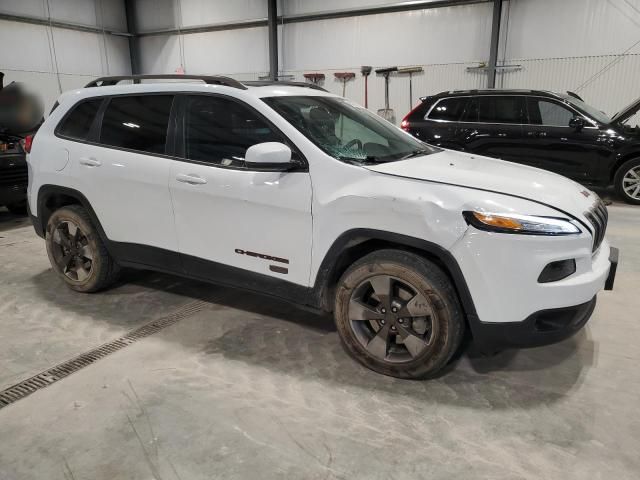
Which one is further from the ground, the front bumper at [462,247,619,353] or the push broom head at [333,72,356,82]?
the push broom head at [333,72,356,82]

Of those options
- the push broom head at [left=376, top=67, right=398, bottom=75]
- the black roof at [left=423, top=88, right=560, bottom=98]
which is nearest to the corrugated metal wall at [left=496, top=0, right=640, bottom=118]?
the push broom head at [left=376, top=67, right=398, bottom=75]

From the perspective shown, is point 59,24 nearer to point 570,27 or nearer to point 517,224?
point 570,27

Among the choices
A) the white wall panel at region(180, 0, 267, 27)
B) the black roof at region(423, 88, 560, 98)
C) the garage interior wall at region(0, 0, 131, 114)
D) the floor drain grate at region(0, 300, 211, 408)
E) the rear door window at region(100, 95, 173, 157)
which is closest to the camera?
the floor drain grate at region(0, 300, 211, 408)

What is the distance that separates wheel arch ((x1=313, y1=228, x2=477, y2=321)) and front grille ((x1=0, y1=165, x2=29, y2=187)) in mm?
4946

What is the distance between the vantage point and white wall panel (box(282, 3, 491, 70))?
1095 cm

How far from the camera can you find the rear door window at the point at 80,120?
3524 mm

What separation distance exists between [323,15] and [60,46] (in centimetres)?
789

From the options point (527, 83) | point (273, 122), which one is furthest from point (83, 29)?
point (273, 122)

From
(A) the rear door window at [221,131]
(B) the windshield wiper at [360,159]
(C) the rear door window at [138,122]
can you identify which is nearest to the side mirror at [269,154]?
(A) the rear door window at [221,131]

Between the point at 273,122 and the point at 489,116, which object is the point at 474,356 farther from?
the point at 489,116

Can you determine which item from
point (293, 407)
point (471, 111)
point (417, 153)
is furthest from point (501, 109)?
point (293, 407)

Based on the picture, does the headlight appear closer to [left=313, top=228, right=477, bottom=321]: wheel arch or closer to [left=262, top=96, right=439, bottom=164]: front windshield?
[left=313, top=228, right=477, bottom=321]: wheel arch

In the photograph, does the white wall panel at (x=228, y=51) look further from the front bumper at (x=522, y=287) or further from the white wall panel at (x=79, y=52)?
the front bumper at (x=522, y=287)

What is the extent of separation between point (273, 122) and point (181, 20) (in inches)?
582
